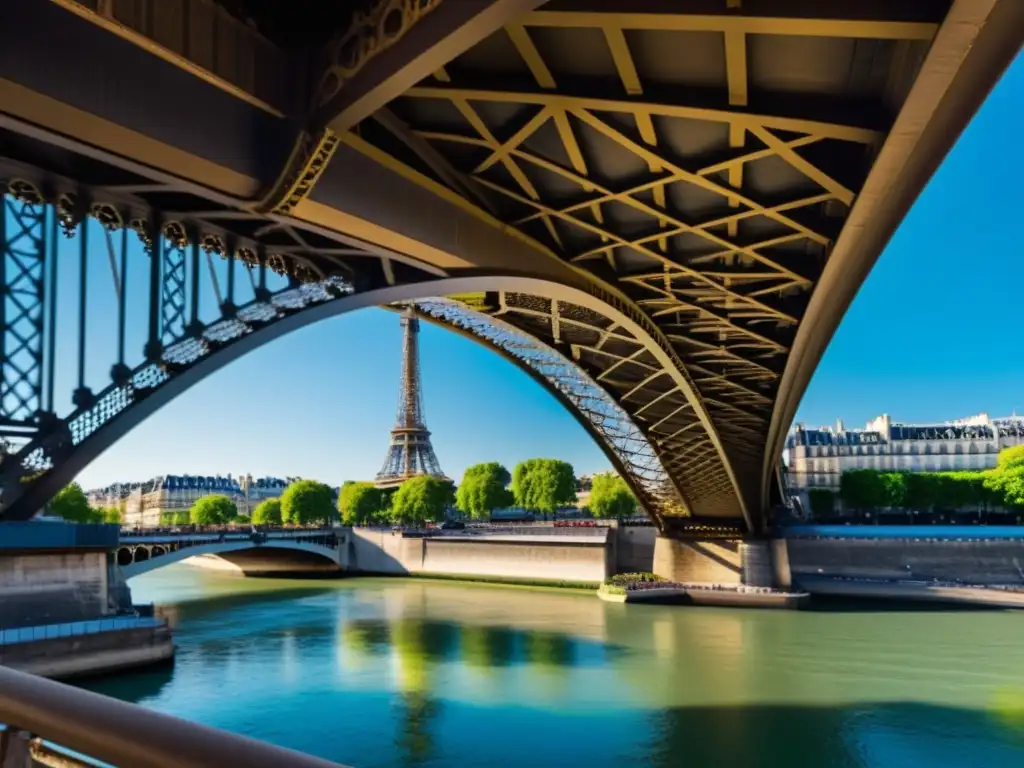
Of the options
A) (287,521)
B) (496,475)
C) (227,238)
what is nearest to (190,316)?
(227,238)

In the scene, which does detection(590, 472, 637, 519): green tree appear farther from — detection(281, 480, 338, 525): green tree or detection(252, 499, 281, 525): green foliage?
detection(252, 499, 281, 525): green foliage

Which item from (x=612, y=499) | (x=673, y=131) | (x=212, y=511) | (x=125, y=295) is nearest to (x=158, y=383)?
(x=125, y=295)

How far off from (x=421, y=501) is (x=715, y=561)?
3030 centimetres

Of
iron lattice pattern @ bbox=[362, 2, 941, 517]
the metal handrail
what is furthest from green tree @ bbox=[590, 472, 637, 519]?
the metal handrail

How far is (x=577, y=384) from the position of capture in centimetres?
3083

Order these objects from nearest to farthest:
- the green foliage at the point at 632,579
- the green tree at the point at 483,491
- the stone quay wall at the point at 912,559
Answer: the green foliage at the point at 632,579, the stone quay wall at the point at 912,559, the green tree at the point at 483,491

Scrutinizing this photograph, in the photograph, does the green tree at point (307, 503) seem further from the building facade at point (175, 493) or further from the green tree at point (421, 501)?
the building facade at point (175, 493)

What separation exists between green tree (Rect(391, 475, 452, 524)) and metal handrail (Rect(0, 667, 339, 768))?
62221 millimetres

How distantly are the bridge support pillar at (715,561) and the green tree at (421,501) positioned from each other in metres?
26.4

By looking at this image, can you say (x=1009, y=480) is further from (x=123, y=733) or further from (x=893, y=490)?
(x=123, y=733)

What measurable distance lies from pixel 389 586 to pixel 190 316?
31.0m

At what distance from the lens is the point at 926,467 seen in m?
83.8

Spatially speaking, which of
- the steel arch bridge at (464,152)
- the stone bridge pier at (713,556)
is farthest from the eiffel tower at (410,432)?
the steel arch bridge at (464,152)

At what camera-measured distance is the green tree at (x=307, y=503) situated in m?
67.2
